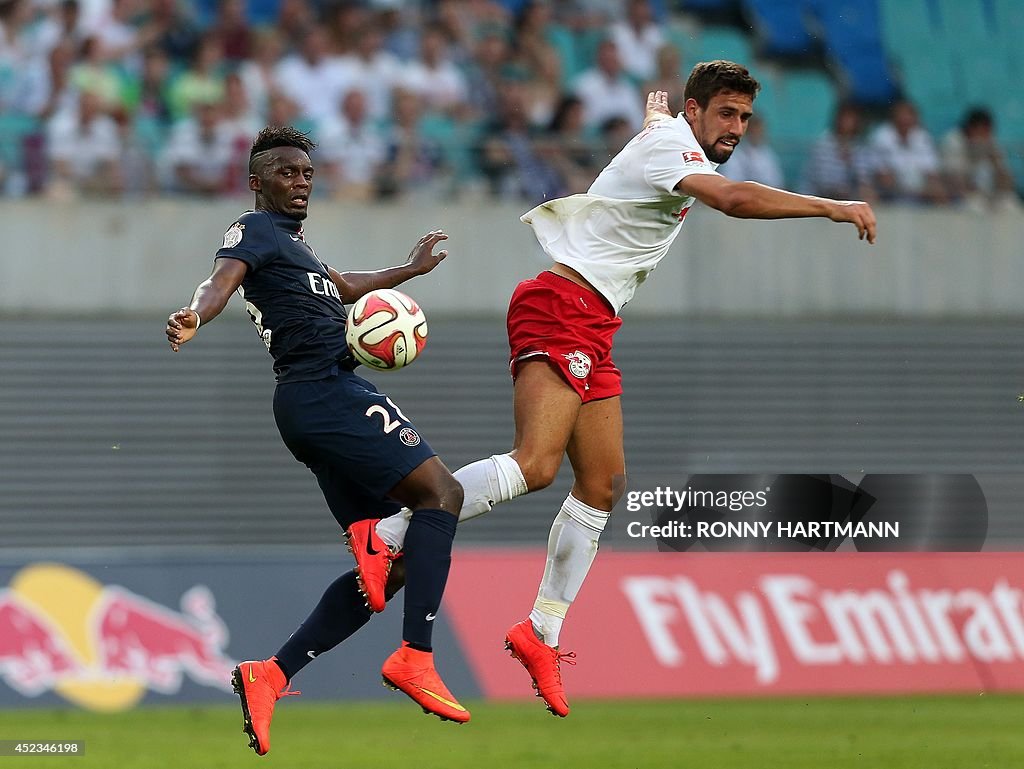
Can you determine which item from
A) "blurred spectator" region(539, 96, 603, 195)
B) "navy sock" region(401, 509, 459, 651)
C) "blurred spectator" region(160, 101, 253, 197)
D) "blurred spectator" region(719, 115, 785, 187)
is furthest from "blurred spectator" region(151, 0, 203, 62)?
"navy sock" region(401, 509, 459, 651)

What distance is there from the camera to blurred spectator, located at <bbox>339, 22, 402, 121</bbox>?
1395 centimetres

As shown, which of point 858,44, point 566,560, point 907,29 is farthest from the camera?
point 907,29

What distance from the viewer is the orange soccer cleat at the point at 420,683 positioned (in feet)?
20.8

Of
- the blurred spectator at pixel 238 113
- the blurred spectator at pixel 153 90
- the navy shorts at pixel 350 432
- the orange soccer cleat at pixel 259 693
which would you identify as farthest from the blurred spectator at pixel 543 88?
the orange soccer cleat at pixel 259 693

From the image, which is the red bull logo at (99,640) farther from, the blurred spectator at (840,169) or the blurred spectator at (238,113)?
the blurred spectator at (840,169)

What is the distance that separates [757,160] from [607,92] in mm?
1439

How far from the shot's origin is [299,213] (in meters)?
6.76

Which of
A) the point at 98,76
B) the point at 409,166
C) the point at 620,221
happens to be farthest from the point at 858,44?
the point at 620,221

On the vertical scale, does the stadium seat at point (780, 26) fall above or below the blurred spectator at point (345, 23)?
below

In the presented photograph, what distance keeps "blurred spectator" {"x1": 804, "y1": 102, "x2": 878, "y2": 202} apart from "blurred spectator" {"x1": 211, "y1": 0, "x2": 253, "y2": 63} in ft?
15.6

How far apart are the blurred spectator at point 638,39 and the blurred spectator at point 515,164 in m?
1.21

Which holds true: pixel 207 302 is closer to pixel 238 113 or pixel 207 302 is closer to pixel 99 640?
pixel 99 640

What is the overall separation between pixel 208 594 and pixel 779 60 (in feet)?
22.1

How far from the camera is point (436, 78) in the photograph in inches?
559
